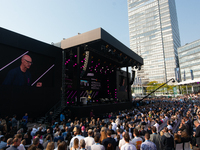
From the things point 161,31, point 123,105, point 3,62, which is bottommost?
point 123,105

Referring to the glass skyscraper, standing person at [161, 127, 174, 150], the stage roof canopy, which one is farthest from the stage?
the glass skyscraper

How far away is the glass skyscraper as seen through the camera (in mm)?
81938

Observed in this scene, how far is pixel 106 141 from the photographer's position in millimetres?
3725

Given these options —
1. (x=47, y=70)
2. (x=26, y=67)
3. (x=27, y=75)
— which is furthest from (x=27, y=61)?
(x=47, y=70)

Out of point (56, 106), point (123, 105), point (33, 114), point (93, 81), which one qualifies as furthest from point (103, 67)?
point (33, 114)

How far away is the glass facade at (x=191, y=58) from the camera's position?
67.4m

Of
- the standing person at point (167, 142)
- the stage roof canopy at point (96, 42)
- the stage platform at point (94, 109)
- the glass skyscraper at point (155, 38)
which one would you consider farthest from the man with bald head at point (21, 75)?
the glass skyscraper at point (155, 38)

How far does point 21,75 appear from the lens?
472 inches

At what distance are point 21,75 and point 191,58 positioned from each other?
8176cm

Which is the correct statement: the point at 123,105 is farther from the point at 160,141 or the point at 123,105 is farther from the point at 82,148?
the point at 82,148

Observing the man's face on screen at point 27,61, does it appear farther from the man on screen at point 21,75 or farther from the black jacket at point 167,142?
the black jacket at point 167,142

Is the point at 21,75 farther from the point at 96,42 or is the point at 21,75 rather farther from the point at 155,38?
the point at 155,38

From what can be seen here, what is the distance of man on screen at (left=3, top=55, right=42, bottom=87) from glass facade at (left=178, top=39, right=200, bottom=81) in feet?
239

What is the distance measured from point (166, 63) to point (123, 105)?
73775 millimetres
